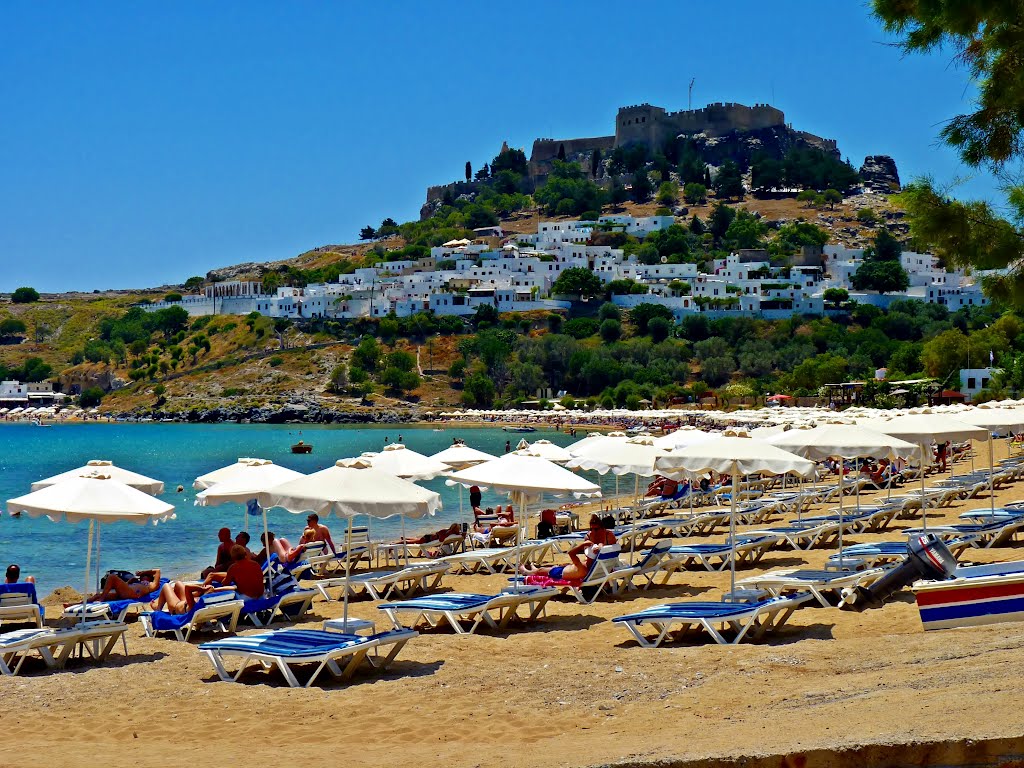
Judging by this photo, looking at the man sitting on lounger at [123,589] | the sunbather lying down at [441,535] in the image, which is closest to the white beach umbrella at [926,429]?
the sunbather lying down at [441,535]

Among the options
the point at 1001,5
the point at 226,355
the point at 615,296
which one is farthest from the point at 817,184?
the point at 1001,5

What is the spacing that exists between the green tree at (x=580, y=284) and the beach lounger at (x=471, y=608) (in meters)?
101

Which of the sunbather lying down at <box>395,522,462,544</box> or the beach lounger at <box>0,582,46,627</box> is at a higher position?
the beach lounger at <box>0,582,46,627</box>

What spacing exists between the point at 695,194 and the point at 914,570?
13696 cm

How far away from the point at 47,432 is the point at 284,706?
9862 cm

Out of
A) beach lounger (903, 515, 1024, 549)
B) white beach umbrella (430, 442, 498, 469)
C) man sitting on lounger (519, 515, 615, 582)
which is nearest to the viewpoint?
man sitting on lounger (519, 515, 615, 582)

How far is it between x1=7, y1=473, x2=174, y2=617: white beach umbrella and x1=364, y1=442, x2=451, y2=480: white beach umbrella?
5.95 meters

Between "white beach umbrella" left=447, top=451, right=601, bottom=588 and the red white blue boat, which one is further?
"white beach umbrella" left=447, top=451, right=601, bottom=588

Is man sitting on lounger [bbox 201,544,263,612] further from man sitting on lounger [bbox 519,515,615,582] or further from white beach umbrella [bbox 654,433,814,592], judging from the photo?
white beach umbrella [bbox 654,433,814,592]

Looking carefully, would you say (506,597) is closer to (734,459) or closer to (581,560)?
(581,560)

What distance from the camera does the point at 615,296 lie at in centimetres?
11212

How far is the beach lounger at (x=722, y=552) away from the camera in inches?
526

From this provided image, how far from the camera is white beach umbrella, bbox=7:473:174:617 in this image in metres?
9.82

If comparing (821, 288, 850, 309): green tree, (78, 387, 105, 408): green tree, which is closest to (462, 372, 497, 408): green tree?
(821, 288, 850, 309): green tree
